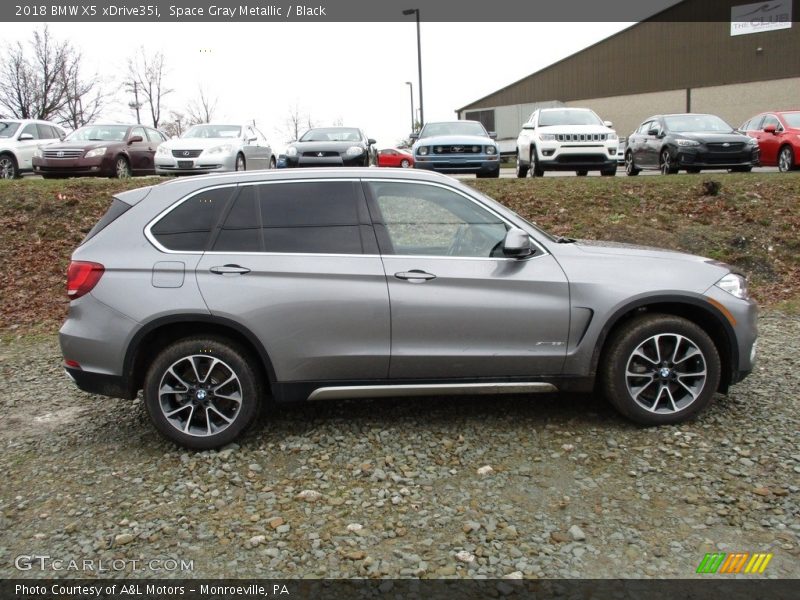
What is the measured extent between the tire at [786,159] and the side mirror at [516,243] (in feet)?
45.0

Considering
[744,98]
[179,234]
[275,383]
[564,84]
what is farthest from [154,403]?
[564,84]

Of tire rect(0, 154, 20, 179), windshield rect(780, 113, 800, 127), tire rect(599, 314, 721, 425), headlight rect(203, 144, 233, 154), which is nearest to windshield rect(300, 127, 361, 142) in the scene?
headlight rect(203, 144, 233, 154)

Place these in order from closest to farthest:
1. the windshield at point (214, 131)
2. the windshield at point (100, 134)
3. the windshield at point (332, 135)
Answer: the windshield at point (100, 134) → the windshield at point (214, 131) → the windshield at point (332, 135)

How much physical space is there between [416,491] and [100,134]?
47.9ft

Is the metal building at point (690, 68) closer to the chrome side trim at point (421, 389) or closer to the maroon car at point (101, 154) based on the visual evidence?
the maroon car at point (101, 154)

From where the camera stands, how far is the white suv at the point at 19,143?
1731 centimetres

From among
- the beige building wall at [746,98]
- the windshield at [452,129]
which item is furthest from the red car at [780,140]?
the beige building wall at [746,98]

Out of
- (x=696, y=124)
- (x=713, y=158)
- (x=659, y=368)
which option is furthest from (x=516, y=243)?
(x=696, y=124)

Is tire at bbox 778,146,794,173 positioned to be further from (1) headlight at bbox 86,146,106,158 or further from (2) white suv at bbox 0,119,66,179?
(2) white suv at bbox 0,119,66,179

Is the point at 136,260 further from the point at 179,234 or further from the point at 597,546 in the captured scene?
the point at 597,546

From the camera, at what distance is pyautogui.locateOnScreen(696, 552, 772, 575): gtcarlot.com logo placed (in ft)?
10.1

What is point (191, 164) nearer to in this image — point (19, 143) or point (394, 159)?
point (19, 143)

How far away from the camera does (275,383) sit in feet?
14.6

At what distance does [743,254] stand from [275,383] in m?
7.22
